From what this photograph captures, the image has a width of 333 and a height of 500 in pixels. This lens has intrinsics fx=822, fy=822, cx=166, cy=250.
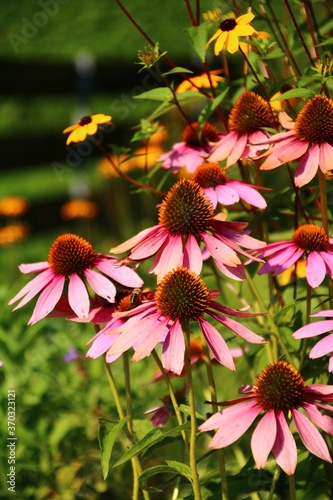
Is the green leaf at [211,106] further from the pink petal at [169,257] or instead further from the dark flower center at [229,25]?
the pink petal at [169,257]

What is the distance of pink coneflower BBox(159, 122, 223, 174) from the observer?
1.64 meters

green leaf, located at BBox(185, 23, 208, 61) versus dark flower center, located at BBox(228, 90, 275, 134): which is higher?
green leaf, located at BBox(185, 23, 208, 61)

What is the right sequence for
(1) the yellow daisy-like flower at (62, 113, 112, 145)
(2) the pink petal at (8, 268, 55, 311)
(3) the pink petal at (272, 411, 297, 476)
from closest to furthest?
(3) the pink petal at (272, 411, 297, 476) → (2) the pink petal at (8, 268, 55, 311) → (1) the yellow daisy-like flower at (62, 113, 112, 145)

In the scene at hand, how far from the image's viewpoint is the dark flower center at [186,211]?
1.20 meters

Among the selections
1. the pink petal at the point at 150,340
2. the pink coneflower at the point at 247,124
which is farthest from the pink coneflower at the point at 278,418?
the pink coneflower at the point at 247,124

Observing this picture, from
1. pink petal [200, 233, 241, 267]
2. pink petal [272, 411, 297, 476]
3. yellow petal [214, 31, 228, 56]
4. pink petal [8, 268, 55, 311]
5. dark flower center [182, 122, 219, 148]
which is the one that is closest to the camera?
pink petal [272, 411, 297, 476]

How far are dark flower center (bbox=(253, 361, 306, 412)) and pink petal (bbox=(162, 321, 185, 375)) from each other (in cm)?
13

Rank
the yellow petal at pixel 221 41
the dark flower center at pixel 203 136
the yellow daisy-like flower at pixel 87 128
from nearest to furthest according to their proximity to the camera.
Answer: the yellow petal at pixel 221 41 < the yellow daisy-like flower at pixel 87 128 < the dark flower center at pixel 203 136

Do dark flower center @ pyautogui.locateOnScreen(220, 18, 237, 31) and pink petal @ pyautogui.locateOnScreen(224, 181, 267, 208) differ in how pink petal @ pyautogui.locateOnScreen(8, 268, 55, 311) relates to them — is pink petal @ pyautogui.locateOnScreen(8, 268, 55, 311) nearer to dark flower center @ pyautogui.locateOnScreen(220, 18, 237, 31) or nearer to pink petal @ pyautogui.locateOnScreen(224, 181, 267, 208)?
pink petal @ pyautogui.locateOnScreen(224, 181, 267, 208)

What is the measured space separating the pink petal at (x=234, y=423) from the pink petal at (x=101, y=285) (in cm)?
25

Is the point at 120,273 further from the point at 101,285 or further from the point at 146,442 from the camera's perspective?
the point at 146,442

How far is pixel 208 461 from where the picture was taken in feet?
7.43

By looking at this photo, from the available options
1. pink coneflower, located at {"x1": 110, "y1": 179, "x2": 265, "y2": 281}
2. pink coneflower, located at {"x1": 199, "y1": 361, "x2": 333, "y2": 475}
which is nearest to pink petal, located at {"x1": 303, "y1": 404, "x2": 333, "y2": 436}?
pink coneflower, located at {"x1": 199, "y1": 361, "x2": 333, "y2": 475}

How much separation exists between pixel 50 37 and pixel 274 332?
668cm
